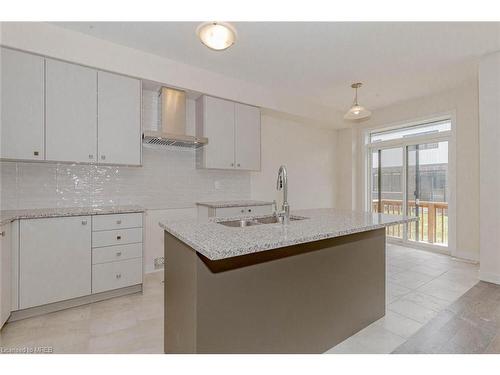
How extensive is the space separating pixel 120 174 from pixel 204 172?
3.73ft

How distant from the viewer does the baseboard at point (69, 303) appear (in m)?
2.11

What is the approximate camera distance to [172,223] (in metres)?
1.60

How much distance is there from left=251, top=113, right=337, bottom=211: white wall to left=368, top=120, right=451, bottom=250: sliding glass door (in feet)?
2.93

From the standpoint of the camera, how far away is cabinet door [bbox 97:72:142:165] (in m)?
2.62

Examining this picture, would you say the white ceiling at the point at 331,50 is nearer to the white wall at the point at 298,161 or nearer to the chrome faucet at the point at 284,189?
the white wall at the point at 298,161

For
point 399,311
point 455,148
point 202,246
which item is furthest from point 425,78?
point 202,246

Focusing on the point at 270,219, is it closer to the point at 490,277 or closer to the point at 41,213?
the point at 41,213

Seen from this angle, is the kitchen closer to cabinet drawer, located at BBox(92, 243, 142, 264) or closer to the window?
cabinet drawer, located at BBox(92, 243, 142, 264)

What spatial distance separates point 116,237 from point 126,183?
0.86 meters

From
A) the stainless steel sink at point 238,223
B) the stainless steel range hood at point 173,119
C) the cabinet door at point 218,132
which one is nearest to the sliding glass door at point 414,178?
the cabinet door at point 218,132

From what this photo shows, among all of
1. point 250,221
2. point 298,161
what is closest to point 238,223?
point 250,221

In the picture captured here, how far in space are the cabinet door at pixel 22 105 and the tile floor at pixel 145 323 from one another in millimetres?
1508

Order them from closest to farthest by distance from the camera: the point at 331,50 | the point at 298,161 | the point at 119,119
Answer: the point at 119,119 < the point at 331,50 < the point at 298,161

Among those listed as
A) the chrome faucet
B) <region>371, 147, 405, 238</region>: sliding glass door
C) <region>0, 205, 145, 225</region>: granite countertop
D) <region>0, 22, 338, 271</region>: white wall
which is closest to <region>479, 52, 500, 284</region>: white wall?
<region>371, 147, 405, 238</region>: sliding glass door
